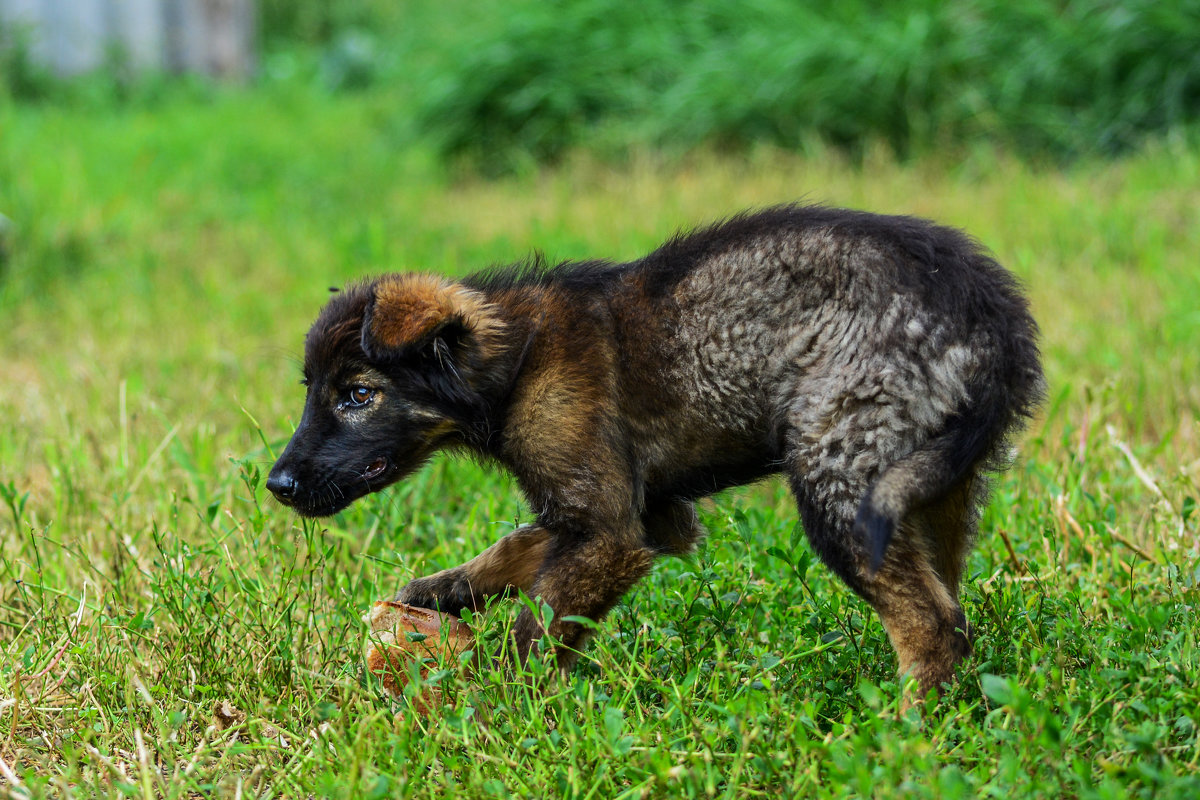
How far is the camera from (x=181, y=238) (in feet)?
29.3

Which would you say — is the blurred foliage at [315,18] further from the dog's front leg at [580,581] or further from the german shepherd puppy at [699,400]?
the dog's front leg at [580,581]

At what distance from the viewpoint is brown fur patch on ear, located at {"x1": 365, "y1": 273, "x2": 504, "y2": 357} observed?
3.53 meters

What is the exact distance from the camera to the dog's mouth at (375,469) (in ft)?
12.0

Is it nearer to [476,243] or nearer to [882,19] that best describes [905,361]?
[476,243]

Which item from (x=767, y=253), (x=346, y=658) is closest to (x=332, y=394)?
(x=346, y=658)

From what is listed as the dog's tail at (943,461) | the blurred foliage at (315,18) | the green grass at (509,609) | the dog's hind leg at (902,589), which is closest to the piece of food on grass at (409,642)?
the green grass at (509,609)

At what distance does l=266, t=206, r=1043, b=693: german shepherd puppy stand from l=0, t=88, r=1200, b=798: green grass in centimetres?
19

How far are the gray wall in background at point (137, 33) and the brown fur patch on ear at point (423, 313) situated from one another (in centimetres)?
1193

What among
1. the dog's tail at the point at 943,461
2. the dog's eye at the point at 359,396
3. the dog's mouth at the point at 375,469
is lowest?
the dog's mouth at the point at 375,469

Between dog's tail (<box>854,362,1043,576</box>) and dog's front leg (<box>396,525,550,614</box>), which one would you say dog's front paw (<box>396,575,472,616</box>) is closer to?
dog's front leg (<box>396,525,550,614</box>)

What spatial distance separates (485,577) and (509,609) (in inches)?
6.4

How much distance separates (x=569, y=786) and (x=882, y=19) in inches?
334

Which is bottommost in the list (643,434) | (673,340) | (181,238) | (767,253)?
(181,238)

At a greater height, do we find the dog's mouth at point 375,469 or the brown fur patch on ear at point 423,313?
the brown fur patch on ear at point 423,313
